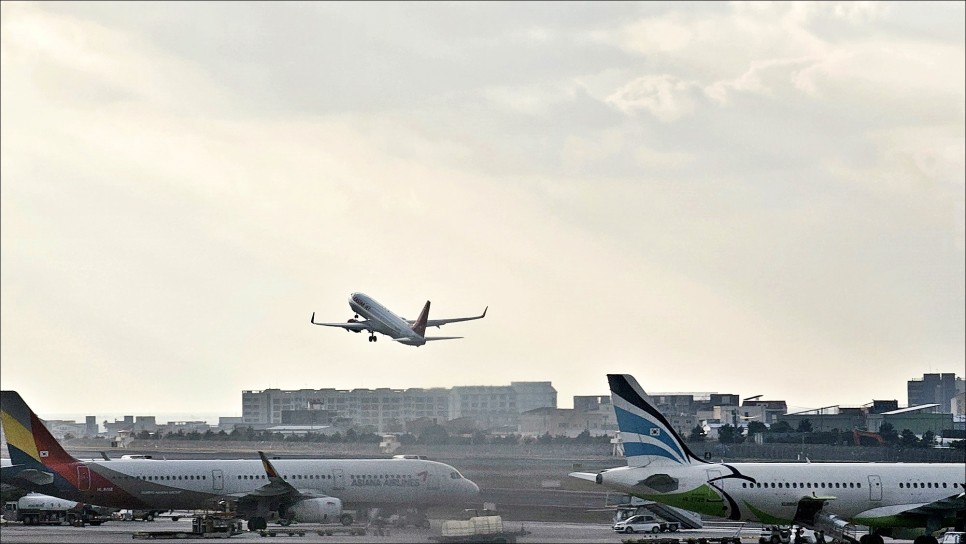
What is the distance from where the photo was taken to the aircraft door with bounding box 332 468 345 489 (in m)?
78.1

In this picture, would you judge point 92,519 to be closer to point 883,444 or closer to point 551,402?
point 551,402

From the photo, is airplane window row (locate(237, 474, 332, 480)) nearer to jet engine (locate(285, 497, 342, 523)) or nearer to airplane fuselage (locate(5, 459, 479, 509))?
airplane fuselage (locate(5, 459, 479, 509))

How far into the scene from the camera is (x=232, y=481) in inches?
3044

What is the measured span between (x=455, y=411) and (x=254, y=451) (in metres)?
54.5

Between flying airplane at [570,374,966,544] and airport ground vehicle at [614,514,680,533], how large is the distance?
557 inches

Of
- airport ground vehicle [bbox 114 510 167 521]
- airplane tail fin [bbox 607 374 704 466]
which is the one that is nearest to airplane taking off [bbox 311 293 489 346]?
airport ground vehicle [bbox 114 510 167 521]

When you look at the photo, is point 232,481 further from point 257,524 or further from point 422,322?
point 422,322

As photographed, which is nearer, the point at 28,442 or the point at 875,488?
the point at 875,488

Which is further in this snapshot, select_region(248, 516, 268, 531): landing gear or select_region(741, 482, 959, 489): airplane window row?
select_region(248, 516, 268, 531): landing gear

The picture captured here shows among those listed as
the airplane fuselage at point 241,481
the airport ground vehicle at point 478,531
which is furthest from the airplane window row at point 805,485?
the airplane fuselage at point 241,481

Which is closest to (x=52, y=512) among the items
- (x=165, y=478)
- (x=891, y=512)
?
(x=165, y=478)

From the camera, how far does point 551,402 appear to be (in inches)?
4099

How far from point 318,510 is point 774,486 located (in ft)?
86.0

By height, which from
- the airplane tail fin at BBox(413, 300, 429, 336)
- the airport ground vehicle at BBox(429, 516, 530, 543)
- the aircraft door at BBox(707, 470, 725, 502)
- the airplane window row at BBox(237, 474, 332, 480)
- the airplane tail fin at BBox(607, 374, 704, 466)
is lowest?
the airport ground vehicle at BBox(429, 516, 530, 543)
